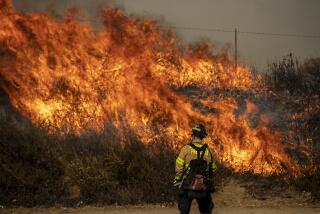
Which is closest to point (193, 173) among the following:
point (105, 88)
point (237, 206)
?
point (237, 206)

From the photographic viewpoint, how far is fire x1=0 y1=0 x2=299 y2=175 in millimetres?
14562

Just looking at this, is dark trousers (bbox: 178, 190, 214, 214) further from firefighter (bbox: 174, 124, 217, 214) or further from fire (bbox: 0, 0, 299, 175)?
fire (bbox: 0, 0, 299, 175)

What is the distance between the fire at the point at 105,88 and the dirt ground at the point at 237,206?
1664 mm

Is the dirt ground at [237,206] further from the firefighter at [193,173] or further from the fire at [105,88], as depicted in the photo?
the firefighter at [193,173]

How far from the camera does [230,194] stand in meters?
12.3

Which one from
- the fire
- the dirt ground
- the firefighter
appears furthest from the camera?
the fire

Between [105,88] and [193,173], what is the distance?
8.33 m

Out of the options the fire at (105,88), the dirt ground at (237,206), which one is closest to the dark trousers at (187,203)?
the dirt ground at (237,206)

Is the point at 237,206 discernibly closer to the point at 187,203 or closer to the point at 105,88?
the point at 187,203

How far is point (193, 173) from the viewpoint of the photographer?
25.9 feet

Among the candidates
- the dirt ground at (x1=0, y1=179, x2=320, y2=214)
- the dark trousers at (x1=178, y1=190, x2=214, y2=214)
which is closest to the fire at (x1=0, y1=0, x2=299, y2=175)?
the dirt ground at (x1=0, y1=179, x2=320, y2=214)

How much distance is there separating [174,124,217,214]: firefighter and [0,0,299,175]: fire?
236 inches

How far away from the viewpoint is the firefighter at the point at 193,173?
25.8ft

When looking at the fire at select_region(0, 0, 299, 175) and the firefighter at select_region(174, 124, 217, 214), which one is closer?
the firefighter at select_region(174, 124, 217, 214)
